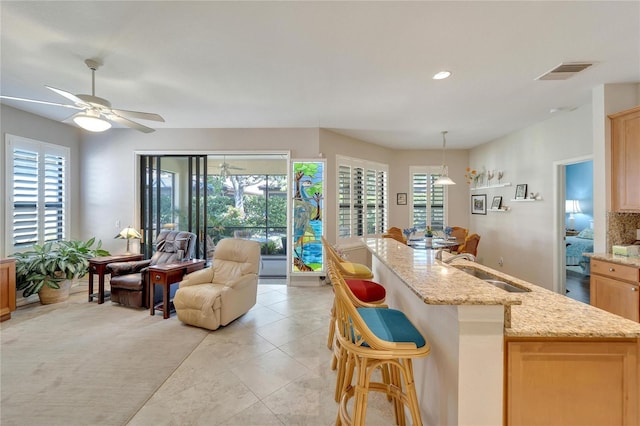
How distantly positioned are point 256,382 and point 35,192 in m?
4.63

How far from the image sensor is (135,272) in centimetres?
409

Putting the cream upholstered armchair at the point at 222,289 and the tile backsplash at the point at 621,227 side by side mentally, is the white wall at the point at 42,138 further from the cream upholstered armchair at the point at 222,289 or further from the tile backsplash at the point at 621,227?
the tile backsplash at the point at 621,227

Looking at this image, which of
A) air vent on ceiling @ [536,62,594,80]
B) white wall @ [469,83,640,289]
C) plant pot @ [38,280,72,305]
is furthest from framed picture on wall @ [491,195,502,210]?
plant pot @ [38,280,72,305]

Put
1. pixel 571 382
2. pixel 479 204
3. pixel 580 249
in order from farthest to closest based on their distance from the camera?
1. pixel 479 204
2. pixel 580 249
3. pixel 571 382

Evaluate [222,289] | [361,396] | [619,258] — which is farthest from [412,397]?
[619,258]

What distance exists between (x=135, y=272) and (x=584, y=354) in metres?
4.90

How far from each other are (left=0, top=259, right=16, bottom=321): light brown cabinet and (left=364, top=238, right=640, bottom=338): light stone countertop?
486 centimetres

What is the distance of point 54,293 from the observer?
4.00 m

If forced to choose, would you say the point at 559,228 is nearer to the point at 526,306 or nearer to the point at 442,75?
the point at 442,75

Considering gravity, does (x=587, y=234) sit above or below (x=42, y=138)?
below

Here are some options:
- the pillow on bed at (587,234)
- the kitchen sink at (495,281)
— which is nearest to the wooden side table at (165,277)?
the kitchen sink at (495,281)

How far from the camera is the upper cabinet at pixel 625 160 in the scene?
8.98ft

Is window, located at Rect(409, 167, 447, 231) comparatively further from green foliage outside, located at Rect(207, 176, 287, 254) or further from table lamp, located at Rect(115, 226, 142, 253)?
table lamp, located at Rect(115, 226, 142, 253)

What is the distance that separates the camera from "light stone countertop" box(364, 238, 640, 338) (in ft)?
3.58
